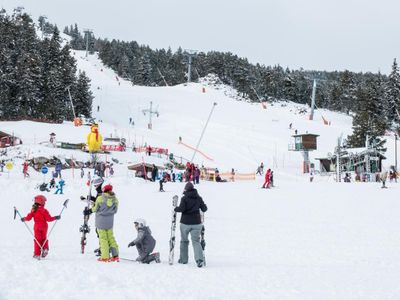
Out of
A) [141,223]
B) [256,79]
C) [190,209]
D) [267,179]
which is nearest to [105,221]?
[141,223]

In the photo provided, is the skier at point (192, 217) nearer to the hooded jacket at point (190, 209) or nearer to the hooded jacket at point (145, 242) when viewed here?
the hooded jacket at point (190, 209)

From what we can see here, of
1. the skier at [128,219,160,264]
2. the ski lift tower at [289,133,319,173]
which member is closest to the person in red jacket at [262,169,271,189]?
the skier at [128,219,160,264]

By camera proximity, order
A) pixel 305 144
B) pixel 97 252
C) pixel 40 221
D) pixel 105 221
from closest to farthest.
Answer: pixel 105 221 < pixel 40 221 < pixel 97 252 < pixel 305 144

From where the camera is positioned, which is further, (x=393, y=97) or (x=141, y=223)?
(x=393, y=97)

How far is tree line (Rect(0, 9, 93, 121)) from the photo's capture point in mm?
59750

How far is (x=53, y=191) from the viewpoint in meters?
27.6

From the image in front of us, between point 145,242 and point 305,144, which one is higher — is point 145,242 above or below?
below

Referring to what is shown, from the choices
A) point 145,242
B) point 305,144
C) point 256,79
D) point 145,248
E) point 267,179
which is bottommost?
point 145,248

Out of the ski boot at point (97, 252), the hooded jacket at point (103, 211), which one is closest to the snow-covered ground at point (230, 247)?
the ski boot at point (97, 252)

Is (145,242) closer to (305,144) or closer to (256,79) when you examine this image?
(305,144)

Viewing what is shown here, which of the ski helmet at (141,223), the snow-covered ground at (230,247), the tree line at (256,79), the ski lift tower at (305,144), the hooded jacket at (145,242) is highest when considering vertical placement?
the tree line at (256,79)

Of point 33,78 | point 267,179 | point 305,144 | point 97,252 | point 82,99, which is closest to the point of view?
point 97,252

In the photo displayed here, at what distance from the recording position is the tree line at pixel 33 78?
196 feet

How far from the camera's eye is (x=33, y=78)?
62.3m
